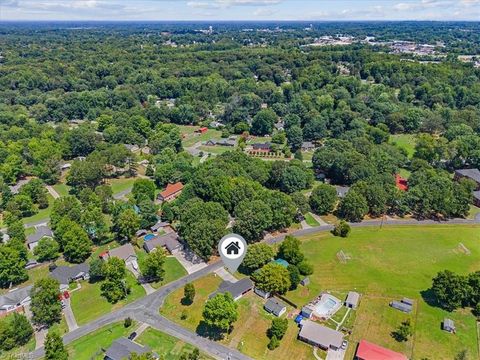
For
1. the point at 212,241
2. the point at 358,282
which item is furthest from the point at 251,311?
the point at 358,282

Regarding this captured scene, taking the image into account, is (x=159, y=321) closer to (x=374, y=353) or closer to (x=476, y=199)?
(x=374, y=353)

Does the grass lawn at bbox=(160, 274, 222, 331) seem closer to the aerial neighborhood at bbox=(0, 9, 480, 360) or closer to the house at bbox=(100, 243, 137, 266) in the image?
the aerial neighborhood at bbox=(0, 9, 480, 360)

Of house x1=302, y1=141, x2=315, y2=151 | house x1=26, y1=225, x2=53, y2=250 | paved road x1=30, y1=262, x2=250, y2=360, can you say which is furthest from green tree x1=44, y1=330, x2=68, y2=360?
house x1=302, y1=141, x2=315, y2=151

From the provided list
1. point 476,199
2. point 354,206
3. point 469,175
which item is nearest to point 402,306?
point 354,206

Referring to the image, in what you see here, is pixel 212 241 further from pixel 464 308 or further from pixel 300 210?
pixel 464 308

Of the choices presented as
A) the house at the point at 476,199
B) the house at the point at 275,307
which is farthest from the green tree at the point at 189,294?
the house at the point at 476,199

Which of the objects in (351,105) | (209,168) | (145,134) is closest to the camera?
(209,168)
